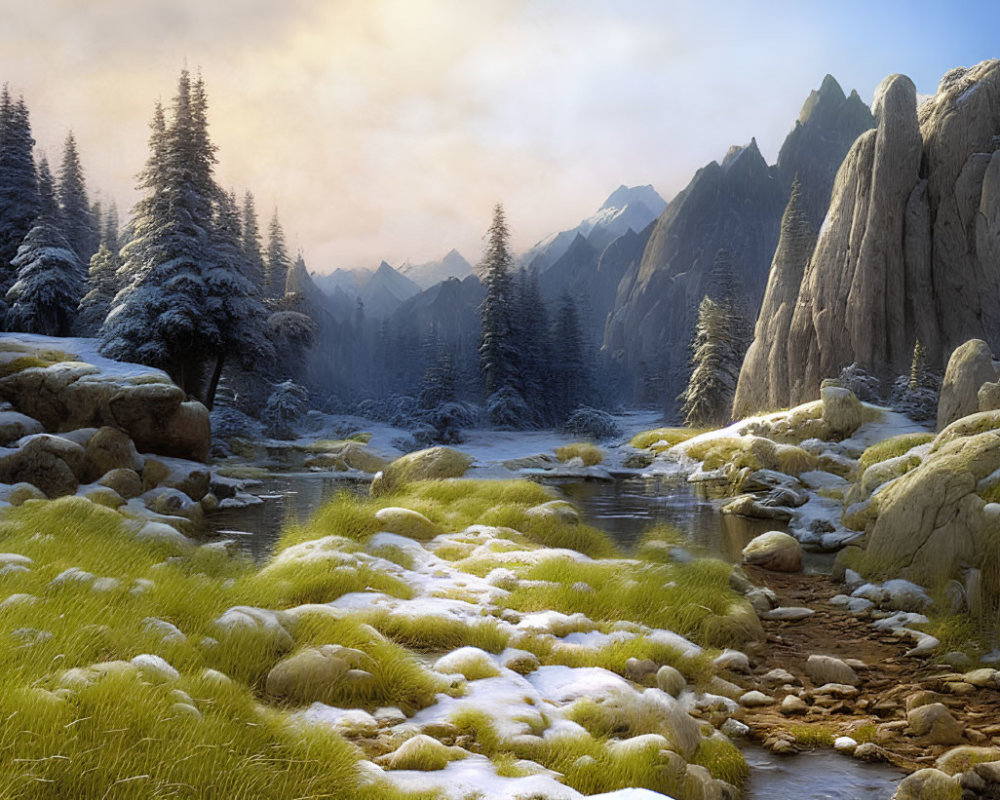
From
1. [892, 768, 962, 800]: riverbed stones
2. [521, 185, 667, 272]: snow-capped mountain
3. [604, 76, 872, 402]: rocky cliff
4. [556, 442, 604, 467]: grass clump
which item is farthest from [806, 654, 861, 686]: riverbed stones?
[521, 185, 667, 272]: snow-capped mountain

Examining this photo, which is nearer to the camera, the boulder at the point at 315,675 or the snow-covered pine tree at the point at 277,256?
the boulder at the point at 315,675

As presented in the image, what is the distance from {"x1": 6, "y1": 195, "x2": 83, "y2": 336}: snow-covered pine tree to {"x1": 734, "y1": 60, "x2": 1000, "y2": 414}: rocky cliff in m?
33.7

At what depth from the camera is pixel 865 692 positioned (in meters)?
5.36

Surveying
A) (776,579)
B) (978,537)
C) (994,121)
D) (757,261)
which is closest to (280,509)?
(776,579)

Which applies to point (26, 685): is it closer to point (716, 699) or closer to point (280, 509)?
point (716, 699)

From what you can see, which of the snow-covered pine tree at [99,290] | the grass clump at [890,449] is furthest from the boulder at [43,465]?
the snow-covered pine tree at [99,290]

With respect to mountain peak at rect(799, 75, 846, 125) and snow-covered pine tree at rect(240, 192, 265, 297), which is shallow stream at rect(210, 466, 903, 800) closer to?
snow-covered pine tree at rect(240, 192, 265, 297)

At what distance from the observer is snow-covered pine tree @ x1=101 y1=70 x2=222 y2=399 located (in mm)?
22375

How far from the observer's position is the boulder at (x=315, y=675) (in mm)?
3945

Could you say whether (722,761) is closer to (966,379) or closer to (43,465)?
(43,465)

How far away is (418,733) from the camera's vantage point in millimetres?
3631

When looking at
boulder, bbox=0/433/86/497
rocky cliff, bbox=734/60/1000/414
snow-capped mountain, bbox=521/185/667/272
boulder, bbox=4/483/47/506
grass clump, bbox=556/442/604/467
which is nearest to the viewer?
boulder, bbox=4/483/47/506

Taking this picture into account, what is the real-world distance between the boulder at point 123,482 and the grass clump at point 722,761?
12.2m

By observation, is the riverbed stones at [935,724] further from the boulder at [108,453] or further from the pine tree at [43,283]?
the pine tree at [43,283]
